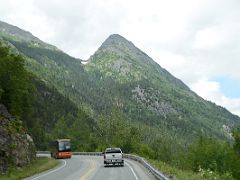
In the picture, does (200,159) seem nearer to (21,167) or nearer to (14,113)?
(14,113)

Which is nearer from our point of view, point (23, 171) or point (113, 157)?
point (23, 171)

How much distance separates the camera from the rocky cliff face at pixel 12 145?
3872cm

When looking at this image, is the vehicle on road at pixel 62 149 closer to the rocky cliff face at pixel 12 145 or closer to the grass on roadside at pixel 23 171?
the rocky cliff face at pixel 12 145

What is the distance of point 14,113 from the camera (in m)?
57.3

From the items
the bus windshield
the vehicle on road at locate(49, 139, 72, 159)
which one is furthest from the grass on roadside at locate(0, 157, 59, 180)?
the bus windshield

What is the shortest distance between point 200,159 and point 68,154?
1052 inches

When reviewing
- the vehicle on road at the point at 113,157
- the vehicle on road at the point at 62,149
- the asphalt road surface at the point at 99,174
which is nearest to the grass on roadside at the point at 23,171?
the asphalt road surface at the point at 99,174

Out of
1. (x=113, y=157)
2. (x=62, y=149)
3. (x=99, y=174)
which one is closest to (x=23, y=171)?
(x=99, y=174)

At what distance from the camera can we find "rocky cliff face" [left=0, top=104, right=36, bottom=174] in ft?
127

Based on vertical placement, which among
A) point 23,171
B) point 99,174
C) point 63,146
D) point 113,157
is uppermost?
point 63,146

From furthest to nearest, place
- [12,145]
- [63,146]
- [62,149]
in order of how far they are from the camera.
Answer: [63,146] < [62,149] < [12,145]

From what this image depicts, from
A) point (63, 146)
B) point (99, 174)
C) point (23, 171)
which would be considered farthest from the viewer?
point (63, 146)

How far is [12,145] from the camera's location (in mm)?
40656

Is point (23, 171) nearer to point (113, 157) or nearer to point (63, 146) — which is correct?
point (113, 157)
